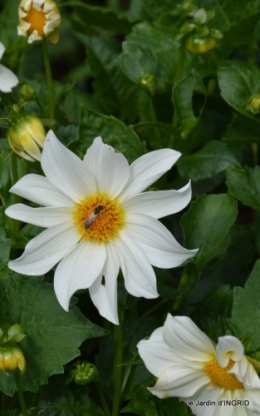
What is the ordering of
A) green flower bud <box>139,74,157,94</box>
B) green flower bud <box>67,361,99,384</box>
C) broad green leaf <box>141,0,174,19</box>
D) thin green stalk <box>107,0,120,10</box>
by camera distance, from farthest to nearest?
thin green stalk <box>107,0,120,10</box> → broad green leaf <box>141,0,174,19</box> → green flower bud <box>139,74,157,94</box> → green flower bud <box>67,361,99,384</box>

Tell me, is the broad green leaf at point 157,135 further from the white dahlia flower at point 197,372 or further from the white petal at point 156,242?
the white dahlia flower at point 197,372

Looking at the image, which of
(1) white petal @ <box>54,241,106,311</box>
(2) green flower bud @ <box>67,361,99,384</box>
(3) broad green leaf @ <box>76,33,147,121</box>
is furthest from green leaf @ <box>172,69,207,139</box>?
(2) green flower bud @ <box>67,361,99,384</box>

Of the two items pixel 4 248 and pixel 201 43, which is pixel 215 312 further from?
pixel 201 43

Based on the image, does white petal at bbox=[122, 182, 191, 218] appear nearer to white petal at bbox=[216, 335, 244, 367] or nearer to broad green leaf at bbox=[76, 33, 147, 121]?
white petal at bbox=[216, 335, 244, 367]

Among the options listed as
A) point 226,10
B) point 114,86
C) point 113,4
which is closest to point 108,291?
point 114,86

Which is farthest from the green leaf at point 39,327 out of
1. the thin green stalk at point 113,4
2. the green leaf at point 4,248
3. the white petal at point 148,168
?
the thin green stalk at point 113,4

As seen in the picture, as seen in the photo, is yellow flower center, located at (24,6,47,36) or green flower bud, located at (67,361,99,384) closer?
green flower bud, located at (67,361,99,384)
